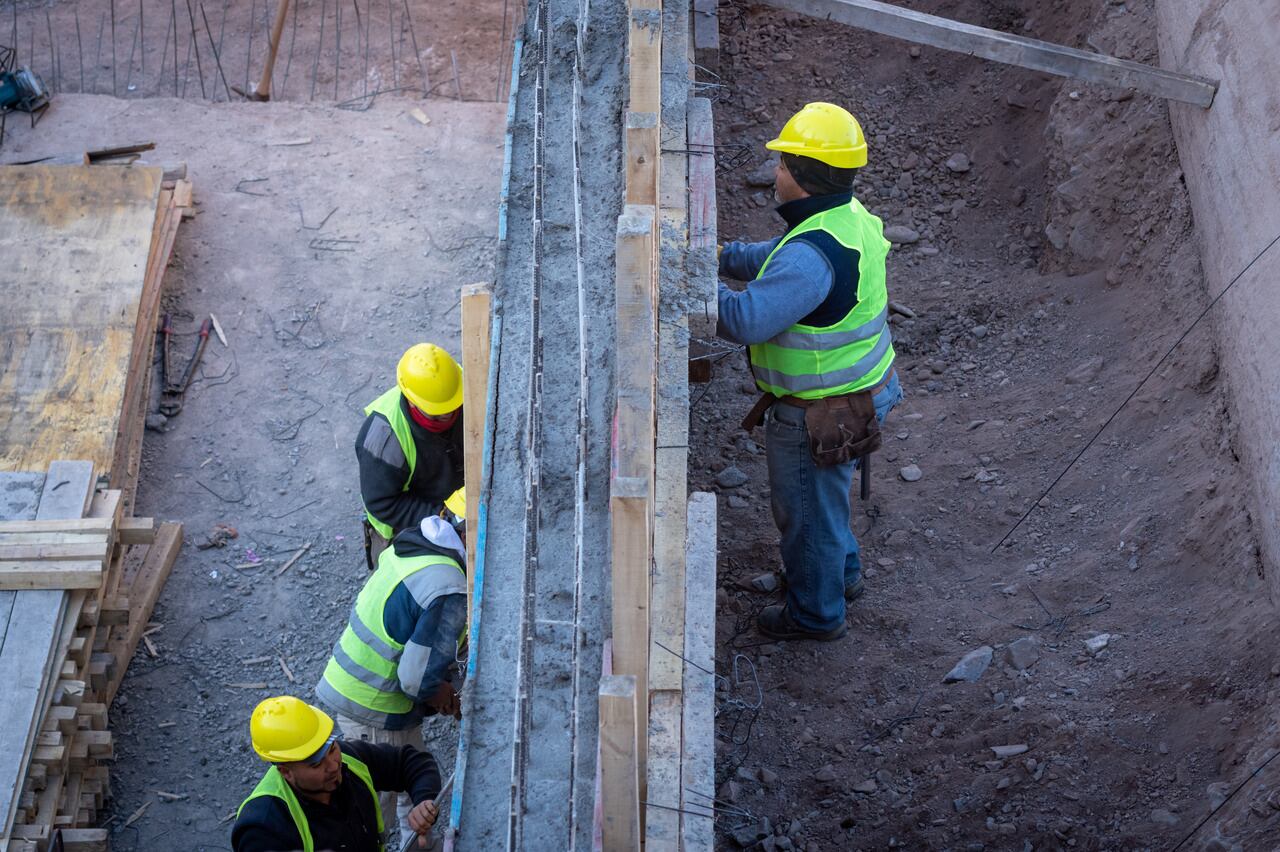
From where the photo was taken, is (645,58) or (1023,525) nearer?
(645,58)

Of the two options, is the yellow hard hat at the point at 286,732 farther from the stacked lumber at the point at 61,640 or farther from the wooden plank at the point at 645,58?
the wooden plank at the point at 645,58

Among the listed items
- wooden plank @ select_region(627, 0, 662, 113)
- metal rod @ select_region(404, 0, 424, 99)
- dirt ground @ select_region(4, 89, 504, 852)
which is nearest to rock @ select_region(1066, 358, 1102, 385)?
wooden plank @ select_region(627, 0, 662, 113)

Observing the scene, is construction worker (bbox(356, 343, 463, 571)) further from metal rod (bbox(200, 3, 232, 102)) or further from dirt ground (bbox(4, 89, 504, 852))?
metal rod (bbox(200, 3, 232, 102))

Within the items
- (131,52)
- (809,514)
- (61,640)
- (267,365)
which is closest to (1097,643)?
(809,514)

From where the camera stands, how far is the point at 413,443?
530 cm

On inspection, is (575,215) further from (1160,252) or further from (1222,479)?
(1160,252)

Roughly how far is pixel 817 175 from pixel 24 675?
4.16 metres

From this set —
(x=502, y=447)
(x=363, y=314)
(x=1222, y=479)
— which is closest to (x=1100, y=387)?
(x=1222, y=479)

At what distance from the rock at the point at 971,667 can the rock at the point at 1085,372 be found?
186 centimetres

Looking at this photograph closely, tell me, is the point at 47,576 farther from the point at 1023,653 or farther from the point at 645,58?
the point at 1023,653

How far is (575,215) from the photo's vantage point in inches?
177

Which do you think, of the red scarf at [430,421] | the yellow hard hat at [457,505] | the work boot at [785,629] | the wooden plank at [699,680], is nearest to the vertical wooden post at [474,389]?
the yellow hard hat at [457,505]

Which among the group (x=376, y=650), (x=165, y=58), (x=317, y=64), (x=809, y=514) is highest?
(x=165, y=58)

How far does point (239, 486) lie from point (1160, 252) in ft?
18.4
